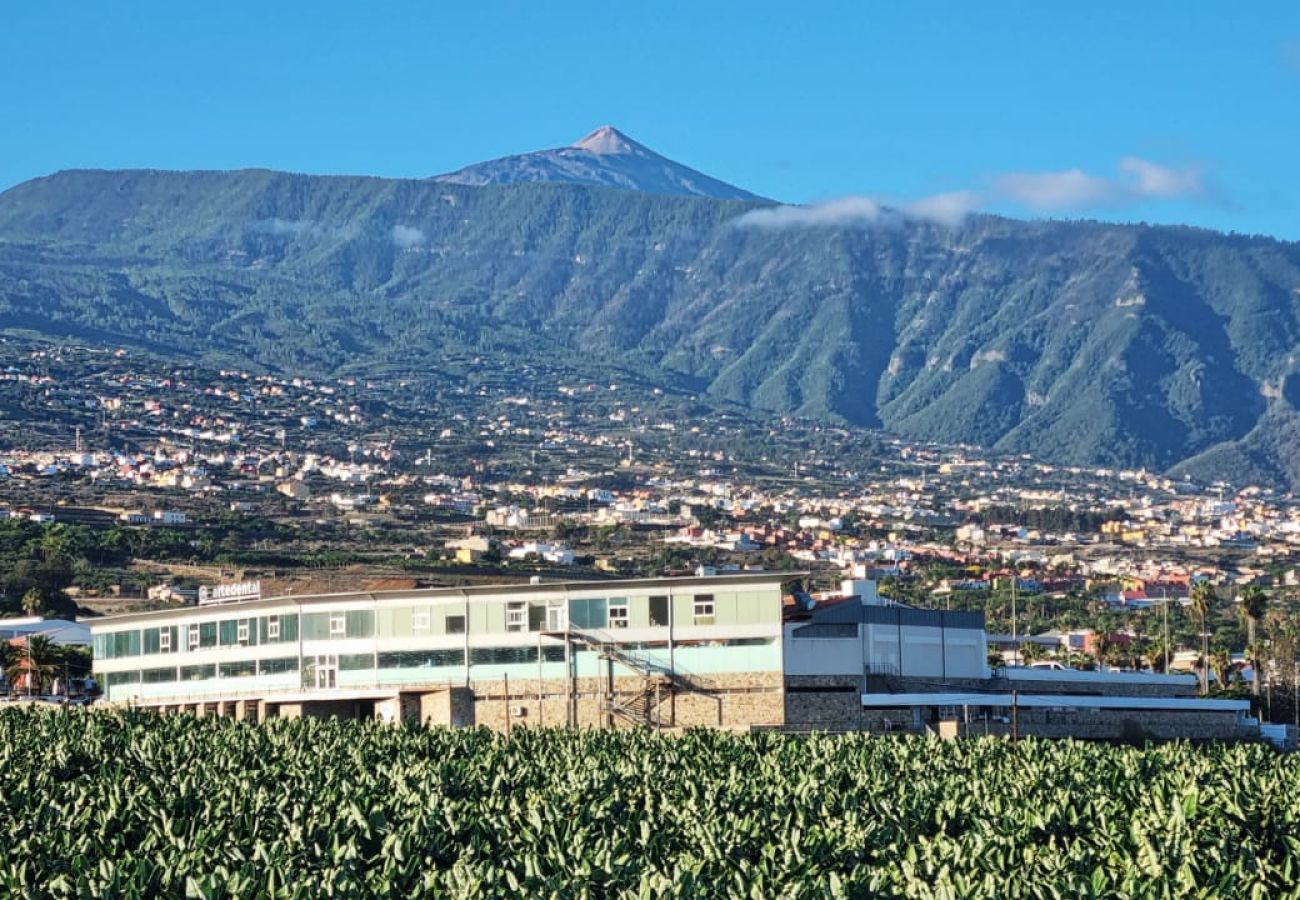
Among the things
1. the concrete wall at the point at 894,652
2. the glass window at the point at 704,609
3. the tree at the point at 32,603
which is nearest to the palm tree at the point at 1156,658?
the concrete wall at the point at 894,652

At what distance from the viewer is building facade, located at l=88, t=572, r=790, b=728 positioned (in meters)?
79.9

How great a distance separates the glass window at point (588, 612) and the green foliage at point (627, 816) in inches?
554

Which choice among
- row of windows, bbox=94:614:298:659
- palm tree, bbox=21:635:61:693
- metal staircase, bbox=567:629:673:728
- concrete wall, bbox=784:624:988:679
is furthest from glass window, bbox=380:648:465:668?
palm tree, bbox=21:635:61:693

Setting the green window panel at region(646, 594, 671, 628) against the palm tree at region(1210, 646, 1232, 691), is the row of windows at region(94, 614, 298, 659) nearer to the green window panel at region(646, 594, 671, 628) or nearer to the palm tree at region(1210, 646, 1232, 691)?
the green window panel at region(646, 594, 671, 628)

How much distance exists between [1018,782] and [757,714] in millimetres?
27532

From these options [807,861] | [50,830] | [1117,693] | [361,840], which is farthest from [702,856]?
[1117,693]

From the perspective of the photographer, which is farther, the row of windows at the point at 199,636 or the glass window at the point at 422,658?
the row of windows at the point at 199,636

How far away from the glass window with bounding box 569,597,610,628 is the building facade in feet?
0.12

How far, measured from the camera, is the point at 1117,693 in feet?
314

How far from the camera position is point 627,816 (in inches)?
1838

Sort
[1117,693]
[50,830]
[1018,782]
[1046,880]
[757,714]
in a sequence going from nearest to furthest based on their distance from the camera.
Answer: [1046,880] → [50,830] → [1018,782] → [757,714] → [1117,693]

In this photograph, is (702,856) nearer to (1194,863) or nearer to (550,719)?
(1194,863)

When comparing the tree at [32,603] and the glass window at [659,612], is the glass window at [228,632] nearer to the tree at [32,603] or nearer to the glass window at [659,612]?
the glass window at [659,612]

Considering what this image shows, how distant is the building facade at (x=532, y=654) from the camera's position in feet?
262
